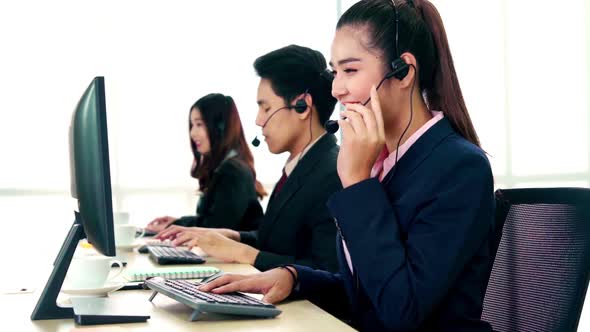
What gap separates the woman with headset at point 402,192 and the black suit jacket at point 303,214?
19.0 inches

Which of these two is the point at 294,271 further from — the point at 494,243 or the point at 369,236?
→ the point at 494,243

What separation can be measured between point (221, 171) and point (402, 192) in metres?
2.14

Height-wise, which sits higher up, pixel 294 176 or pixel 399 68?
pixel 399 68

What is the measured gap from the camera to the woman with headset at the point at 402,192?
4.25 feet

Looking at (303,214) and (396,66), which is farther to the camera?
(303,214)

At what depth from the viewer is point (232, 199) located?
3395 mm

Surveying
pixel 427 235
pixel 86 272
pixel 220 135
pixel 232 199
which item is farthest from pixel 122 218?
pixel 427 235

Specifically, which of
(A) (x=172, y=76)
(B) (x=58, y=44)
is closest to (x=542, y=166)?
(A) (x=172, y=76)

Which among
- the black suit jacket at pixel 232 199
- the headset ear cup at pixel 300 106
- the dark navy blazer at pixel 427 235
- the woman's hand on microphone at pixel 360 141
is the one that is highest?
the woman's hand on microphone at pixel 360 141

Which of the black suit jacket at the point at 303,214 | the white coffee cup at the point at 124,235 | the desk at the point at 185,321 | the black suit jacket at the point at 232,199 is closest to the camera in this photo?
the desk at the point at 185,321

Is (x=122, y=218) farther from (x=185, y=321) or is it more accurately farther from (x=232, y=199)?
(x=185, y=321)

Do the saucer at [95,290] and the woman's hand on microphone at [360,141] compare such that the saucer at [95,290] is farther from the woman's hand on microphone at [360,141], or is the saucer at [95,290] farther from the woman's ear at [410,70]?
the woman's ear at [410,70]

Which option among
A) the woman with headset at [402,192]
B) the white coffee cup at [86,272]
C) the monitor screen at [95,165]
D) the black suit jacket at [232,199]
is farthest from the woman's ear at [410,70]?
the black suit jacket at [232,199]

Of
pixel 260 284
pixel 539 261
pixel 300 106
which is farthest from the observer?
pixel 300 106
